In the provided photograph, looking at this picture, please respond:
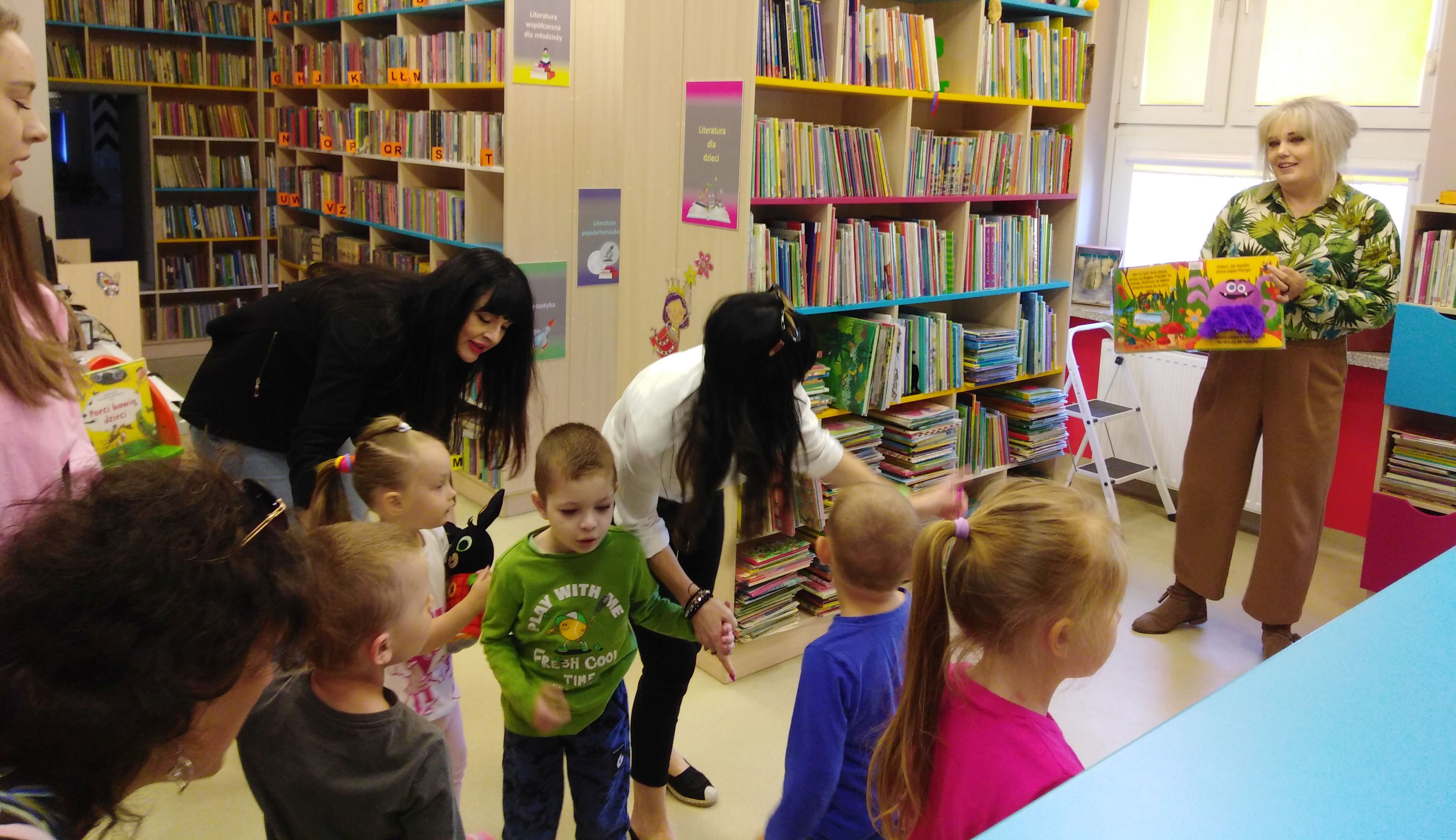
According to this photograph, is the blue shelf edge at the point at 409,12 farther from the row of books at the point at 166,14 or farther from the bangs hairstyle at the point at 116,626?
the bangs hairstyle at the point at 116,626

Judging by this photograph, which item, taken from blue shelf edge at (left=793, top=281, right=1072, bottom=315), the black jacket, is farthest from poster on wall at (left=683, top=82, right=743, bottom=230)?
the black jacket

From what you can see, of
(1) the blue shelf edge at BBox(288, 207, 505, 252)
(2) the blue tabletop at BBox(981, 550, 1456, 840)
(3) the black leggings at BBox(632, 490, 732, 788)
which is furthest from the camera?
(1) the blue shelf edge at BBox(288, 207, 505, 252)

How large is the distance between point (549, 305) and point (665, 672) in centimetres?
250

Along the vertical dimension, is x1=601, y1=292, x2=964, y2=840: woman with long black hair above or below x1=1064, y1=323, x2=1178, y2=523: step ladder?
above

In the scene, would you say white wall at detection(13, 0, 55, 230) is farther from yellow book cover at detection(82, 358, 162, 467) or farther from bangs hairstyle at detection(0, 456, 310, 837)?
bangs hairstyle at detection(0, 456, 310, 837)

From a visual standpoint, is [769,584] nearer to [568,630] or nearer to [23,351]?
[568,630]

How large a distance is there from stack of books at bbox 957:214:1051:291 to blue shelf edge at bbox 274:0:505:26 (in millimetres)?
2246

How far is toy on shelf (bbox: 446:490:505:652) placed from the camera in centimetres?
204

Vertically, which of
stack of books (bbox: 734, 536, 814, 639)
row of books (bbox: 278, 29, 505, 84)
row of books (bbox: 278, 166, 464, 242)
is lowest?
stack of books (bbox: 734, 536, 814, 639)

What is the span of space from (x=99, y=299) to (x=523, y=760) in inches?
113

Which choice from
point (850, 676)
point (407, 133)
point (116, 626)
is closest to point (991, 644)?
point (850, 676)

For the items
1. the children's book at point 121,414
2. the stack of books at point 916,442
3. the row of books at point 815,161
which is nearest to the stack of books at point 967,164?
the row of books at point 815,161

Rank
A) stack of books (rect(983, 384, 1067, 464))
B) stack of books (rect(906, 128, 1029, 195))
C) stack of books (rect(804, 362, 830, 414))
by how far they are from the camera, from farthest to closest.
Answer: stack of books (rect(983, 384, 1067, 464)) → stack of books (rect(906, 128, 1029, 195)) → stack of books (rect(804, 362, 830, 414))

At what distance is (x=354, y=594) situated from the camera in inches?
50.7
